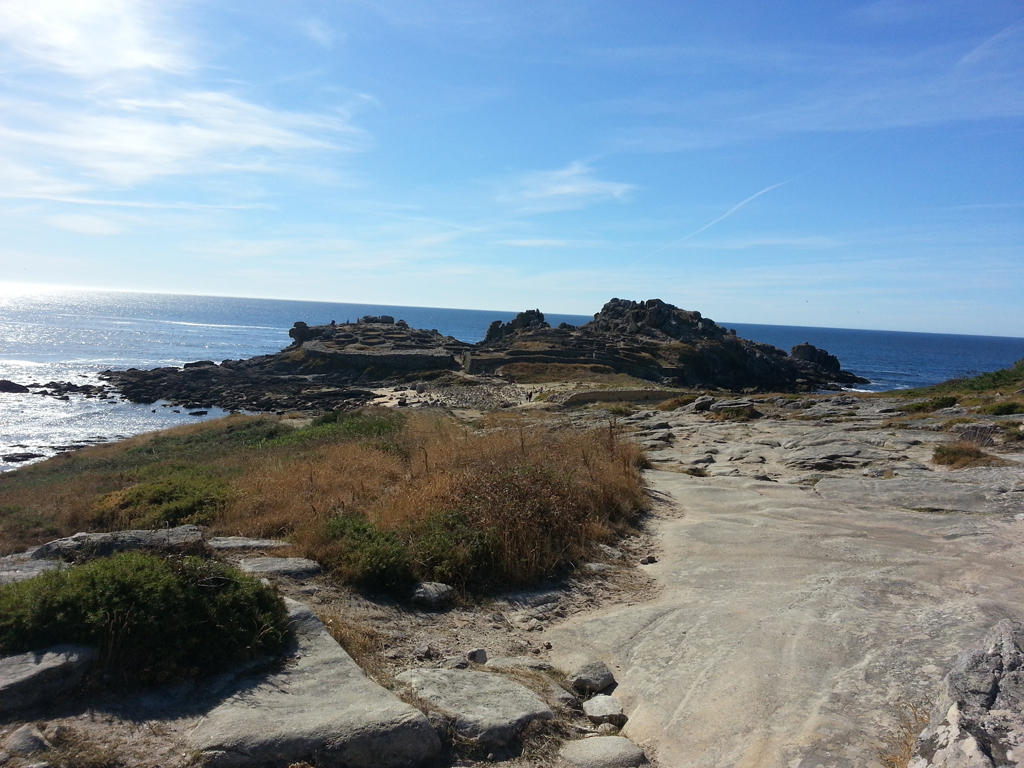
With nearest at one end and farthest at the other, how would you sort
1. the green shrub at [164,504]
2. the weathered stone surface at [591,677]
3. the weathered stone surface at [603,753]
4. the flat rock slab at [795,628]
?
1. the weathered stone surface at [603,753]
2. the flat rock slab at [795,628]
3. the weathered stone surface at [591,677]
4. the green shrub at [164,504]

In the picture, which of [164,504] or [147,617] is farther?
[164,504]

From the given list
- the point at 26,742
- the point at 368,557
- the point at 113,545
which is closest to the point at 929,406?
the point at 368,557

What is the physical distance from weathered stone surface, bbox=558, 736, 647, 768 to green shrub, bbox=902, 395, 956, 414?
19541 millimetres

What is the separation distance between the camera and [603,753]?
389 centimetres

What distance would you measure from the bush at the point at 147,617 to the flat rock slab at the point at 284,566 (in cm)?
129

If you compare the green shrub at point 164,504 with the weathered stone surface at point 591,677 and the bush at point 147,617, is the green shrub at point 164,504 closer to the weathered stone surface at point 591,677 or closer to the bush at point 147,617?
the bush at point 147,617

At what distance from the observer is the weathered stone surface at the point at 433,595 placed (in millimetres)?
5784

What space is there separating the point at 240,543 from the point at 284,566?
3.43 ft

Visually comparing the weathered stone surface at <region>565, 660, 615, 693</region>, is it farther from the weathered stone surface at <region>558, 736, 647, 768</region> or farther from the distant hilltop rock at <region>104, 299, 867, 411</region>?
the distant hilltop rock at <region>104, 299, 867, 411</region>

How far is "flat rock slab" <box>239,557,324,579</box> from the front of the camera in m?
5.91

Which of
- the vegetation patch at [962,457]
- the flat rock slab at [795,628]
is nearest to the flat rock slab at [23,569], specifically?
the flat rock slab at [795,628]

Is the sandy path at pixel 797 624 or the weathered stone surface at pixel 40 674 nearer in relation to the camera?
the weathered stone surface at pixel 40 674

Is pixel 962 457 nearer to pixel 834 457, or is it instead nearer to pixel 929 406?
pixel 834 457

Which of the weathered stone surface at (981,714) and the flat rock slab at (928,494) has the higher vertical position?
the weathered stone surface at (981,714)
